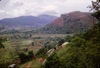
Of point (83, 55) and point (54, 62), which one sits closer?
point (83, 55)

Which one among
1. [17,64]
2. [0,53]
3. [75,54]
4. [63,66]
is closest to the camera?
[75,54]

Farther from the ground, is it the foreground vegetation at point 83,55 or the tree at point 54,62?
the foreground vegetation at point 83,55

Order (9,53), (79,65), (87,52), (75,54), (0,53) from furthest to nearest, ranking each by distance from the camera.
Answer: (9,53), (0,53), (75,54), (79,65), (87,52)

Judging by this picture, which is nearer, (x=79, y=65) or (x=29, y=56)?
(x=79, y=65)

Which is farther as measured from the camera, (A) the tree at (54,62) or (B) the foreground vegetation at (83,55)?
(A) the tree at (54,62)

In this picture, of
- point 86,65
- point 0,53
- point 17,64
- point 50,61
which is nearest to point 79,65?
point 86,65

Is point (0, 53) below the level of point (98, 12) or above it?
below

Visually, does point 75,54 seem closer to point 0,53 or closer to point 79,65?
point 79,65

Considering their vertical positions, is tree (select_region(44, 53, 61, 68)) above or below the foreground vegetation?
below

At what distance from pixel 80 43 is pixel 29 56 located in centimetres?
4194

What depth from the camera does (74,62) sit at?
143 feet

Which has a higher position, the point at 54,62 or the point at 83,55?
the point at 83,55

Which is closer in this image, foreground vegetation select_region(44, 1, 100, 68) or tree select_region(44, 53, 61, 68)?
foreground vegetation select_region(44, 1, 100, 68)

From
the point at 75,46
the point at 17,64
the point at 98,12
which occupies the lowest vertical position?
the point at 17,64
